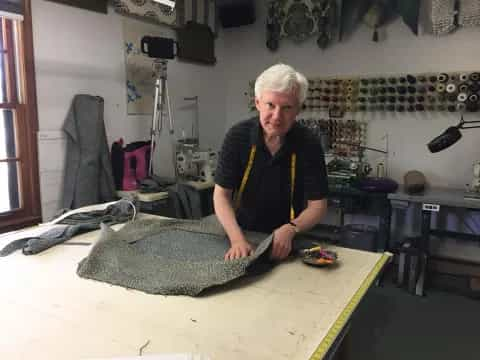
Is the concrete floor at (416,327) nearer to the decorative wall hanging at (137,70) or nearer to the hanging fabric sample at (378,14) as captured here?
the hanging fabric sample at (378,14)

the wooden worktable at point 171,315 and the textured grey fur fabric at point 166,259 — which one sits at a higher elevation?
the textured grey fur fabric at point 166,259

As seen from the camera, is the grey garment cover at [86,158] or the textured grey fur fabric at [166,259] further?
the grey garment cover at [86,158]

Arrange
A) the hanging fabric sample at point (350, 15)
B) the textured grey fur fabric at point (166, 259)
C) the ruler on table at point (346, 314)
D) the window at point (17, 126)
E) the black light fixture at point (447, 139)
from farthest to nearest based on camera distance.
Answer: the hanging fabric sample at point (350, 15)
the black light fixture at point (447, 139)
the window at point (17, 126)
the textured grey fur fabric at point (166, 259)
the ruler on table at point (346, 314)

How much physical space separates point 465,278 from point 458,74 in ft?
5.56

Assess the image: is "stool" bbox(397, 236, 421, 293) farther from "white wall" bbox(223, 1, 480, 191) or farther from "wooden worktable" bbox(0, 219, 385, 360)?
"wooden worktable" bbox(0, 219, 385, 360)

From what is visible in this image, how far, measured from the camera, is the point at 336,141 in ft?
13.3

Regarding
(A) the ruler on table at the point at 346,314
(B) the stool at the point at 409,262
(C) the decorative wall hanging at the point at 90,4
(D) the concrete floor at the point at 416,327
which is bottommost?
(D) the concrete floor at the point at 416,327

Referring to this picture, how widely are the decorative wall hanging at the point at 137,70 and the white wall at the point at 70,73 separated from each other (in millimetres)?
55

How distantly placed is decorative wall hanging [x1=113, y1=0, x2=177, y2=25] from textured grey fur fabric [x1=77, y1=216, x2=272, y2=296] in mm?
2258

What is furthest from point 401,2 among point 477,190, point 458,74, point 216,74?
point 216,74

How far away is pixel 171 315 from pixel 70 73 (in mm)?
2487

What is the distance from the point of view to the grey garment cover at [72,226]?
1.58 meters

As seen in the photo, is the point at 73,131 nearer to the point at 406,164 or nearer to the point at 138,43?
the point at 138,43

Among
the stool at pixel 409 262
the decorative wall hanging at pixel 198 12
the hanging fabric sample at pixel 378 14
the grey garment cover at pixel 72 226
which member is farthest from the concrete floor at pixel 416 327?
the decorative wall hanging at pixel 198 12
